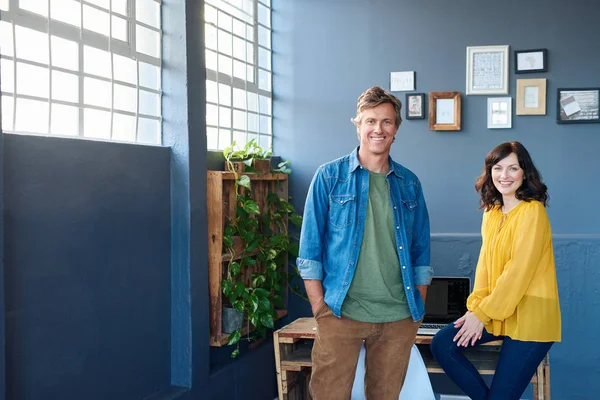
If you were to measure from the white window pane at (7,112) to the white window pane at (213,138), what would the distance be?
146cm

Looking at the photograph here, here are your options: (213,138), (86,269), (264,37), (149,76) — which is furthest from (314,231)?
(264,37)

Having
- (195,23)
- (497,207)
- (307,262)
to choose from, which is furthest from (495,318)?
(195,23)

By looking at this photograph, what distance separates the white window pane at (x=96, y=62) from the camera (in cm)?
273

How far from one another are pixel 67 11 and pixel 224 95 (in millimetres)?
1377

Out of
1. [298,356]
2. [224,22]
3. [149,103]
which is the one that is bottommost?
[298,356]

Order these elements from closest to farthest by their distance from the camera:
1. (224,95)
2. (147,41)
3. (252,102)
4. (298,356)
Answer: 1. (147,41)
2. (298,356)
3. (224,95)
4. (252,102)

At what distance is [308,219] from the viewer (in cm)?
249

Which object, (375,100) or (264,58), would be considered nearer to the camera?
(375,100)

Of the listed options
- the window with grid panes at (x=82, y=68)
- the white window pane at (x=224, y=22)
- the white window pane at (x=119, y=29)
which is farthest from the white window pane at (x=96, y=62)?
the white window pane at (x=224, y=22)

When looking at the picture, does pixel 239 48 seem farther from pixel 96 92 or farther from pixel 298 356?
pixel 298 356

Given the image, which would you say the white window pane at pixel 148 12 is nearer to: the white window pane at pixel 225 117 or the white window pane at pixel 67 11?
the white window pane at pixel 67 11

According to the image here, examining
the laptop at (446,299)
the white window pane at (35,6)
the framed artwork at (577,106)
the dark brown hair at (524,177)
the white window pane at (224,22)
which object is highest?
the white window pane at (224,22)

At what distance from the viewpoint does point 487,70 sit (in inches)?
162

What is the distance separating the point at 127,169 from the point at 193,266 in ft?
2.04
